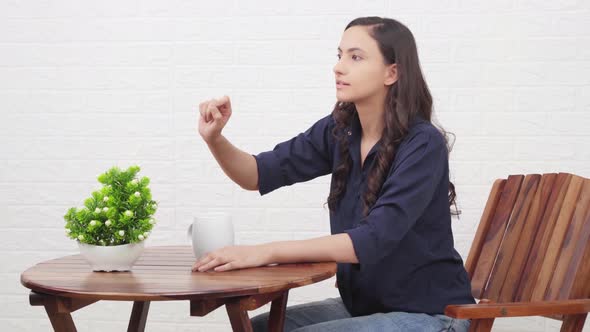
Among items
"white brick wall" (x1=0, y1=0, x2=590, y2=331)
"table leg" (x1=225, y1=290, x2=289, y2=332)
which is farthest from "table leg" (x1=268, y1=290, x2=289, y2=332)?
"white brick wall" (x1=0, y1=0, x2=590, y2=331)

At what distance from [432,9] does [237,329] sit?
188 cm

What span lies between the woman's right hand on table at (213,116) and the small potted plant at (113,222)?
0.34 m

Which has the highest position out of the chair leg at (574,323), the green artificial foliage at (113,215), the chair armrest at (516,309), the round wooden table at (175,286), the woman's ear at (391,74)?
the woman's ear at (391,74)

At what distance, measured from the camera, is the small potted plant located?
6.05 feet

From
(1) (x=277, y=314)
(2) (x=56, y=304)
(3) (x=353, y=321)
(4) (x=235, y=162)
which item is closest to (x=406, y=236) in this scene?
(3) (x=353, y=321)

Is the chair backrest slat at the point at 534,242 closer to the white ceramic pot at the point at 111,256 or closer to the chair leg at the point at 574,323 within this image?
the chair leg at the point at 574,323

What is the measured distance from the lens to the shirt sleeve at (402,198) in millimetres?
1937

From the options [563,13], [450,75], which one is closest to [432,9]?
[450,75]

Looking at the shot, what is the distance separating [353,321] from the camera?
1936 mm

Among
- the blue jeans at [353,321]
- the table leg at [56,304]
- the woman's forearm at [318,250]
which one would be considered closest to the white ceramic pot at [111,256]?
A: the table leg at [56,304]

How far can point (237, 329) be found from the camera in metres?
1.71

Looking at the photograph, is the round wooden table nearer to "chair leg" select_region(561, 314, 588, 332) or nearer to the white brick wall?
"chair leg" select_region(561, 314, 588, 332)

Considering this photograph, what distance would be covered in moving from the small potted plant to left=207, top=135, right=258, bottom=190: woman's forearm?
440 mm

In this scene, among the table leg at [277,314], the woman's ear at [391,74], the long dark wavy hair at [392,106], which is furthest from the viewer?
the woman's ear at [391,74]
